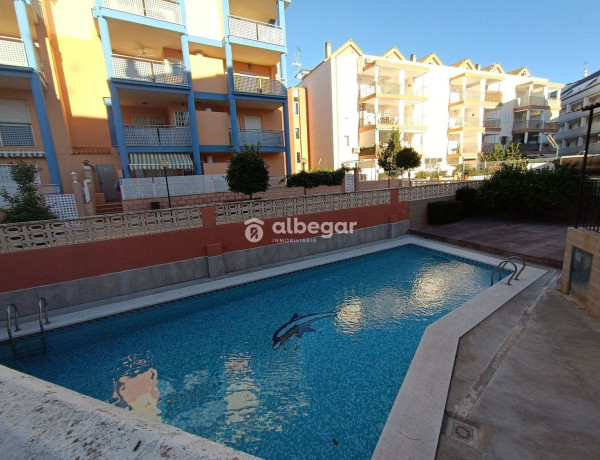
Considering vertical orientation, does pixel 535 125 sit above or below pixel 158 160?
above

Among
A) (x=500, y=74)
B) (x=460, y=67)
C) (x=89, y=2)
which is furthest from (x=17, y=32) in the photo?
(x=500, y=74)

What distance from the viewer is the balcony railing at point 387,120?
85.6 feet

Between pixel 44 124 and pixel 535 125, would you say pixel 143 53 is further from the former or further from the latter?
pixel 535 125

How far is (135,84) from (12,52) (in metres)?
4.70

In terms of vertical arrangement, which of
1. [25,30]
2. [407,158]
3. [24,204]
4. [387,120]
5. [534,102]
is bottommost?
[24,204]

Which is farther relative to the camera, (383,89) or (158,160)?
(383,89)

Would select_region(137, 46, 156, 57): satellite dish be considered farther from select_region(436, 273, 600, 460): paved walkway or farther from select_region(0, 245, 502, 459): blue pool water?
select_region(436, 273, 600, 460): paved walkway

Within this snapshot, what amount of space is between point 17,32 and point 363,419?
72.8 feet

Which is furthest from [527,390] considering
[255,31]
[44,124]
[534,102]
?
[534,102]

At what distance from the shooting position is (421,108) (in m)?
28.9

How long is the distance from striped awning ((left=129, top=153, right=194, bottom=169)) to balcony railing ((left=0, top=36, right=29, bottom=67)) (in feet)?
17.9

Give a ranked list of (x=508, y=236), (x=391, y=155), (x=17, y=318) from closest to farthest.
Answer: (x=17, y=318), (x=508, y=236), (x=391, y=155)

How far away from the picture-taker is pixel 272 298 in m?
8.85

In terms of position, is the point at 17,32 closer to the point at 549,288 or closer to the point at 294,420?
the point at 294,420
